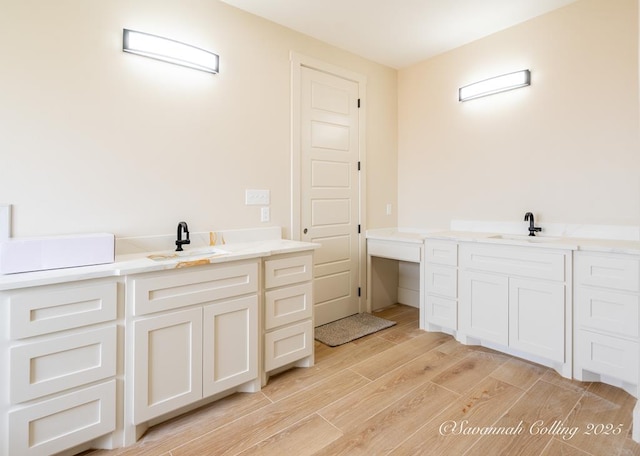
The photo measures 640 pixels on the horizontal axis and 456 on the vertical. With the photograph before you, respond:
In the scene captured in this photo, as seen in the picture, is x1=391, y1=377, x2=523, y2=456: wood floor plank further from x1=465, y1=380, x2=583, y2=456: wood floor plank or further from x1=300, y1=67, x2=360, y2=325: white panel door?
x1=300, y1=67, x2=360, y2=325: white panel door

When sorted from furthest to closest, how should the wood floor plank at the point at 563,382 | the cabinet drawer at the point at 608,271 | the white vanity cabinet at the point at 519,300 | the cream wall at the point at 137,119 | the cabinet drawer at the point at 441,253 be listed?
the cabinet drawer at the point at 441,253 → the white vanity cabinet at the point at 519,300 → the wood floor plank at the point at 563,382 → the cabinet drawer at the point at 608,271 → the cream wall at the point at 137,119

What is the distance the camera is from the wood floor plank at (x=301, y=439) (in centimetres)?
165

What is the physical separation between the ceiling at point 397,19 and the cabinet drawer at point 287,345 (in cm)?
234

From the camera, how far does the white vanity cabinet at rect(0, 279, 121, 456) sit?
1.42 metres

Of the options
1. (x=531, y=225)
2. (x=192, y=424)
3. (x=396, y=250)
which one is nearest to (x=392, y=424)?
(x=192, y=424)

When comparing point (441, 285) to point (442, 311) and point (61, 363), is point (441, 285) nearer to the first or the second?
point (442, 311)

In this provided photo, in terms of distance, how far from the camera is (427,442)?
5.59 feet

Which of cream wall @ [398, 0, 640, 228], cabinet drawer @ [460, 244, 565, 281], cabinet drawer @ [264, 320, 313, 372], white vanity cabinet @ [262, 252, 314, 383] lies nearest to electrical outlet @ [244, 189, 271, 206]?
white vanity cabinet @ [262, 252, 314, 383]

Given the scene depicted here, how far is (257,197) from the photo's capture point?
2.78 metres

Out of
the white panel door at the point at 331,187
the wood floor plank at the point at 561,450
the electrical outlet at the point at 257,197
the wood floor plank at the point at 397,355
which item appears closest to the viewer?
the wood floor plank at the point at 561,450

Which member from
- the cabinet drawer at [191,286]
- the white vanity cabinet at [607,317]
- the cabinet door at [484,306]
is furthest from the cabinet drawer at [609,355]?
the cabinet drawer at [191,286]

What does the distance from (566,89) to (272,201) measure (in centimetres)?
246

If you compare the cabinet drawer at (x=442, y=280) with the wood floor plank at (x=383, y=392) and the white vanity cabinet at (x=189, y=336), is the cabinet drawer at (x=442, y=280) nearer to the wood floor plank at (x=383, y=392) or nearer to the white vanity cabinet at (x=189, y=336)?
the wood floor plank at (x=383, y=392)

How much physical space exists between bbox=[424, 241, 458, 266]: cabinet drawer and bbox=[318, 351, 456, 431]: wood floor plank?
29.4 inches
